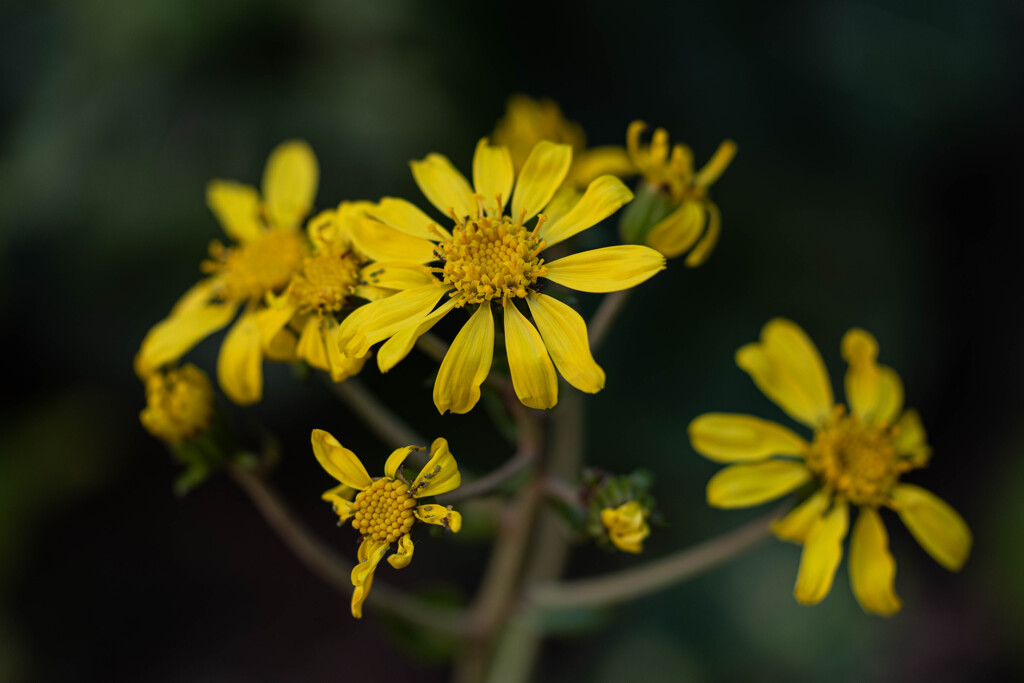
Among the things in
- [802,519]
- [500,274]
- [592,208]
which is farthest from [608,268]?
[802,519]

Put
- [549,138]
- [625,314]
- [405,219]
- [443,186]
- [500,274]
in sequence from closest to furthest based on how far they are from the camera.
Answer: [500,274] → [405,219] → [443,186] → [549,138] → [625,314]

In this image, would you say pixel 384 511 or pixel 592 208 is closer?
pixel 384 511

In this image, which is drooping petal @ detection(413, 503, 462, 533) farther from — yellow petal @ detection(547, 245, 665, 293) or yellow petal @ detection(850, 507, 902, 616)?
yellow petal @ detection(850, 507, 902, 616)

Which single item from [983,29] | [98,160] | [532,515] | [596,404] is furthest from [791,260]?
[98,160]

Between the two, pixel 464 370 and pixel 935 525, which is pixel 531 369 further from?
pixel 935 525

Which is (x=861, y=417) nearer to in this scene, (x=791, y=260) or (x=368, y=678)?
(x=791, y=260)

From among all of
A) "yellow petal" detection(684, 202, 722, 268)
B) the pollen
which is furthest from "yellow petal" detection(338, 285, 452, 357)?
the pollen

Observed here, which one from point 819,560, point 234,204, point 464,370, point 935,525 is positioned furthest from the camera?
point 234,204
